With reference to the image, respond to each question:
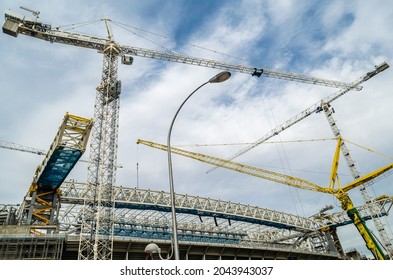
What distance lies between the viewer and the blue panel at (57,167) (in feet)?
125

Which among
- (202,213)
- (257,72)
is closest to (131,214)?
(202,213)

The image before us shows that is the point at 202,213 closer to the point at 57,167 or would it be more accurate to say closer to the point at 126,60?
the point at 57,167

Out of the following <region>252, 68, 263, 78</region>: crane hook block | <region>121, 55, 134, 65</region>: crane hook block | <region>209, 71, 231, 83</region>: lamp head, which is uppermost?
<region>252, 68, 263, 78</region>: crane hook block

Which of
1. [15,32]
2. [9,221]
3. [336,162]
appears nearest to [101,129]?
[9,221]

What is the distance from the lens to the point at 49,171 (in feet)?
133

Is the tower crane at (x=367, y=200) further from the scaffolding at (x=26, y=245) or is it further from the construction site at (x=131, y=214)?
the scaffolding at (x=26, y=245)

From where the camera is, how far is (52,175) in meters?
41.6

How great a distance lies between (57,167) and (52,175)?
93.1 inches

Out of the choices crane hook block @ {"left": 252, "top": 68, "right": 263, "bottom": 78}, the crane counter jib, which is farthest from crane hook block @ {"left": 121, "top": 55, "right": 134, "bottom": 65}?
crane hook block @ {"left": 252, "top": 68, "right": 263, "bottom": 78}

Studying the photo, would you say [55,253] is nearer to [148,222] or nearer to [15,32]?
[148,222]

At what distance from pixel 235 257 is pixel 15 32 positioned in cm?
5433

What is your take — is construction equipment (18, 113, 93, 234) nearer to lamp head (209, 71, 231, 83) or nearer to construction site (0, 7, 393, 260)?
construction site (0, 7, 393, 260)

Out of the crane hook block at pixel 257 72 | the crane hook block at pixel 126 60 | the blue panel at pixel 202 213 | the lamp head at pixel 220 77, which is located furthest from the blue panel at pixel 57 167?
the crane hook block at pixel 257 72

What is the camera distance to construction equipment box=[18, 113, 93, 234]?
3728cm
